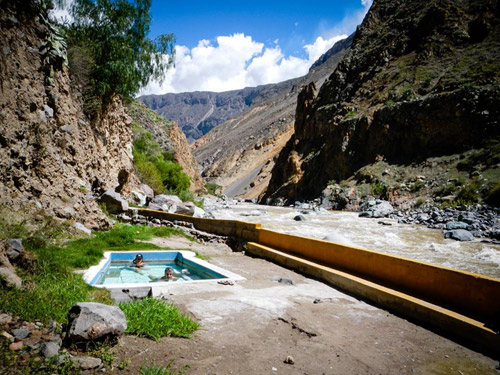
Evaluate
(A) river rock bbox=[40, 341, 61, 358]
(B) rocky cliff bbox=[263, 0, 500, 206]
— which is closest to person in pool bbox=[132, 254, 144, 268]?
(A) river rock bbox=[40, 341, 61, 358]

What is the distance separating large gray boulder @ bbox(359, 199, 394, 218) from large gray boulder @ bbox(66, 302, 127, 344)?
844 inches

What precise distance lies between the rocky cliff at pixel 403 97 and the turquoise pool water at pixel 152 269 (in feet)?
84.9

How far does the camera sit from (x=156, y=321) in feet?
10.8

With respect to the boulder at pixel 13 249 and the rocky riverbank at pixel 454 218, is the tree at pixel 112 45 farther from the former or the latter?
the rocky riverbank at pixel 454 218

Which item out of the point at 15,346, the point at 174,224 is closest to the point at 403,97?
the point at 174,224

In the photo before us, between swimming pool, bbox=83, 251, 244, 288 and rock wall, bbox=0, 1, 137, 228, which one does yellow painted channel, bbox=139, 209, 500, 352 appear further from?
rock wall, bbox=0, 1, 137, 228

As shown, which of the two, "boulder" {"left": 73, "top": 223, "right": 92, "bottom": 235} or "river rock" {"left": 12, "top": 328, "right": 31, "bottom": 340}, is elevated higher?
"river rock" {"left": 12, "top": 328, "right": 31, "bottom": 340}

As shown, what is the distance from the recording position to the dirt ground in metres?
2.78

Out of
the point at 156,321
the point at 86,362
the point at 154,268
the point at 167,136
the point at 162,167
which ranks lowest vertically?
the point at 154,268


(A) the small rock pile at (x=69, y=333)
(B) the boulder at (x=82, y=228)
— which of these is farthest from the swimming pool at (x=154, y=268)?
(A) the small rock pile at (x=69, y=333)

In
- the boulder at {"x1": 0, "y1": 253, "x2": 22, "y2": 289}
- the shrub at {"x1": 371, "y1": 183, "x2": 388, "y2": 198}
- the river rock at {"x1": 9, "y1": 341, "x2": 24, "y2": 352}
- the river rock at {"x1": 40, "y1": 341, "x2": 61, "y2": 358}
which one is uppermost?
the shrub at {"x1": 371, "y1": 183, "x2": 388, "y2": 198}

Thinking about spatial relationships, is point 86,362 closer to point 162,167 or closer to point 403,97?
point 162,167

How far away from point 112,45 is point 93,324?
13.8m

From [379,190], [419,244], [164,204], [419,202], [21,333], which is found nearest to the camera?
[21,333]
